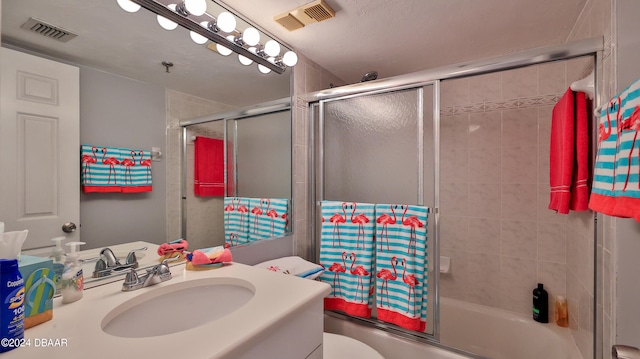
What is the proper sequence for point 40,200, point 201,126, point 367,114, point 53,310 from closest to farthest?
1. point 53,310
2. point 40,200
3. point 201,126
4. point 367,114

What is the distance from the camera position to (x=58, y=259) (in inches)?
34.0

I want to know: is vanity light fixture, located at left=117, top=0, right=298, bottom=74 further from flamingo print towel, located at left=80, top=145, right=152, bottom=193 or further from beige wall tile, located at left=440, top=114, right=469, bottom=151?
beige wall tile, located at left=440, top=114, right=469, bottom=151

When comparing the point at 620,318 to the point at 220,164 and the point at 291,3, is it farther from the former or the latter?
the point at 291,3

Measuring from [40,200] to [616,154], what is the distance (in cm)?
175

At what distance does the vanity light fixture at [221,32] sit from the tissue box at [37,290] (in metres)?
0.92

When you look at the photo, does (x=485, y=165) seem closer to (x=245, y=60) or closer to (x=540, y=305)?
(x=540, y=305)

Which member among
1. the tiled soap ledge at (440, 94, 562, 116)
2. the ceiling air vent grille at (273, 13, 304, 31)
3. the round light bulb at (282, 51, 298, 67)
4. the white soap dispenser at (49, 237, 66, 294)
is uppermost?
the ceiling air vent grille at (273, 13, 304, 31)

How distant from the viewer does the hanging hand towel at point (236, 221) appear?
1433 millimetres

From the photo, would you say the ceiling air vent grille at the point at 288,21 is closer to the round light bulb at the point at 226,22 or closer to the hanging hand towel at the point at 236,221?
the round light bulb at the point at 226,22

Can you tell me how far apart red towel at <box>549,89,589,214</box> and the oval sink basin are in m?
1.48

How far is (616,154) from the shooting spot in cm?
83

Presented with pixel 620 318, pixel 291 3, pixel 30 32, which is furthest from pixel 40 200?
pixel 620 318

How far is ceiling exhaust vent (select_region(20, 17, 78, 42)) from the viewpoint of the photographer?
83 centimetres

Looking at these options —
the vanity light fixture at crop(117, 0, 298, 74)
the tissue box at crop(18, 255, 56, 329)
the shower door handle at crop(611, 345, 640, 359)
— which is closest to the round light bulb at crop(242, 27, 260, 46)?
the vanity light fixture at crop(117, 0, 298, 74)
